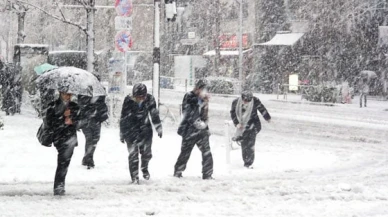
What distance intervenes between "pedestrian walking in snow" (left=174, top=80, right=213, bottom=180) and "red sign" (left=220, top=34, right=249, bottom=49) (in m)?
32.5

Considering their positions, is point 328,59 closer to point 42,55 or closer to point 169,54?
point 169,54

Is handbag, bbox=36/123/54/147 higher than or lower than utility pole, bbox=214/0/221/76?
lower

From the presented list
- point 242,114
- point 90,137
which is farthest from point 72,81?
point 242,114

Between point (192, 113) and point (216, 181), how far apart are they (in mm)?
1191

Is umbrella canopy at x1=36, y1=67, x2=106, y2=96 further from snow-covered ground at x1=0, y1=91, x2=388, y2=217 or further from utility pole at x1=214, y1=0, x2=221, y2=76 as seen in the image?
utility pole at x1=214, y1=0, x2=221, y2=76

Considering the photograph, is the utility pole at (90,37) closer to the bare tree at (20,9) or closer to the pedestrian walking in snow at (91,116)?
the pedestrian walking in snow at (91,116)

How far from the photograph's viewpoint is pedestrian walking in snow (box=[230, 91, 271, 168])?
417 inches

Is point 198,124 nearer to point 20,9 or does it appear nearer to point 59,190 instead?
point 59,190

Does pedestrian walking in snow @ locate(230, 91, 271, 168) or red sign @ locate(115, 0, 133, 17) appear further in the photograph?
red sign @ locate(115, 0, 133, 17)

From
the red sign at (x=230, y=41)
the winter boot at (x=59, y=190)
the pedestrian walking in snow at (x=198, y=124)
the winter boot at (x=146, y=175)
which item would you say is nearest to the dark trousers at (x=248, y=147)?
the pedestrian walking in snow at (x=198, y=124)

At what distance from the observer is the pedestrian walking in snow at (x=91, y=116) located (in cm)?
979

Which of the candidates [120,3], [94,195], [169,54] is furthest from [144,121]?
[169,54]

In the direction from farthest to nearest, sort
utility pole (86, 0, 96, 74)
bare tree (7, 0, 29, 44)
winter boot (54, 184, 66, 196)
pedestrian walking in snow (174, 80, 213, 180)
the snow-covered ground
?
1. bare tree (7, 0, 29, 44)
2. utility pole (86, 0, 96, 74)
3. pedestrian walking in snow (174, 80, 213, 180)
4. winter boot (54, 184, 66, 196)
5. the snow-covered ground

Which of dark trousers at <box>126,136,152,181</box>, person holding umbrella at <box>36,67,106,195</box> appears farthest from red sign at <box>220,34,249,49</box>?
Answer: person holding umbrella at <box>36,67,106,195</box>
